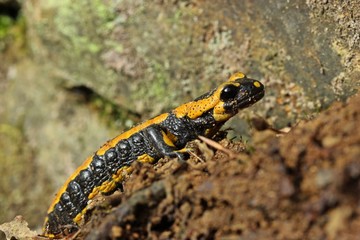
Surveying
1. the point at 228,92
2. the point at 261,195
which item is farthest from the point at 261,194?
the point at 228,92

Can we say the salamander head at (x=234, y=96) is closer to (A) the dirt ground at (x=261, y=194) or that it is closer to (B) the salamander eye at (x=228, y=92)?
(B) the salamander eye at (x=228, y=92)

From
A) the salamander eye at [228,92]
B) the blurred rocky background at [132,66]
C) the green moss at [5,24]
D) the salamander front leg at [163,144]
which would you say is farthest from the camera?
the green moss at [5,24]

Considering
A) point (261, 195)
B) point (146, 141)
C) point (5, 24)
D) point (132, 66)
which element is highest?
point (5, 24)

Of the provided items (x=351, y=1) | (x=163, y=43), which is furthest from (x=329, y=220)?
(x=163, y=43)

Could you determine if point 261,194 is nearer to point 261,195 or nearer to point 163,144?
point 261,195

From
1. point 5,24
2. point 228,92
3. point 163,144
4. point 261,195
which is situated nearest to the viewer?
point 261,195

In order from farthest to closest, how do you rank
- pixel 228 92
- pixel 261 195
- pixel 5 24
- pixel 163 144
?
pixel 5 24 → pixel 228 92 → pixel 163 144 → pixel 261 195

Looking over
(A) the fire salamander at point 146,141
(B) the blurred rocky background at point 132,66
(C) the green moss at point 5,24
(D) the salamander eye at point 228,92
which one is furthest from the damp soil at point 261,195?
(C) the green moss at point 5,24

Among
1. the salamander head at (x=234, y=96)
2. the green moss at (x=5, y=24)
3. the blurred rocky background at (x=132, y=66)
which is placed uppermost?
the green moss at (x=5, y=24)

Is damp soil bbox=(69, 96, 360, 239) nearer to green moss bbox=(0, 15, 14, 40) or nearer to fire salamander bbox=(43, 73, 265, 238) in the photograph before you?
fire salamander bbox=(43, 73, 265, 238)
